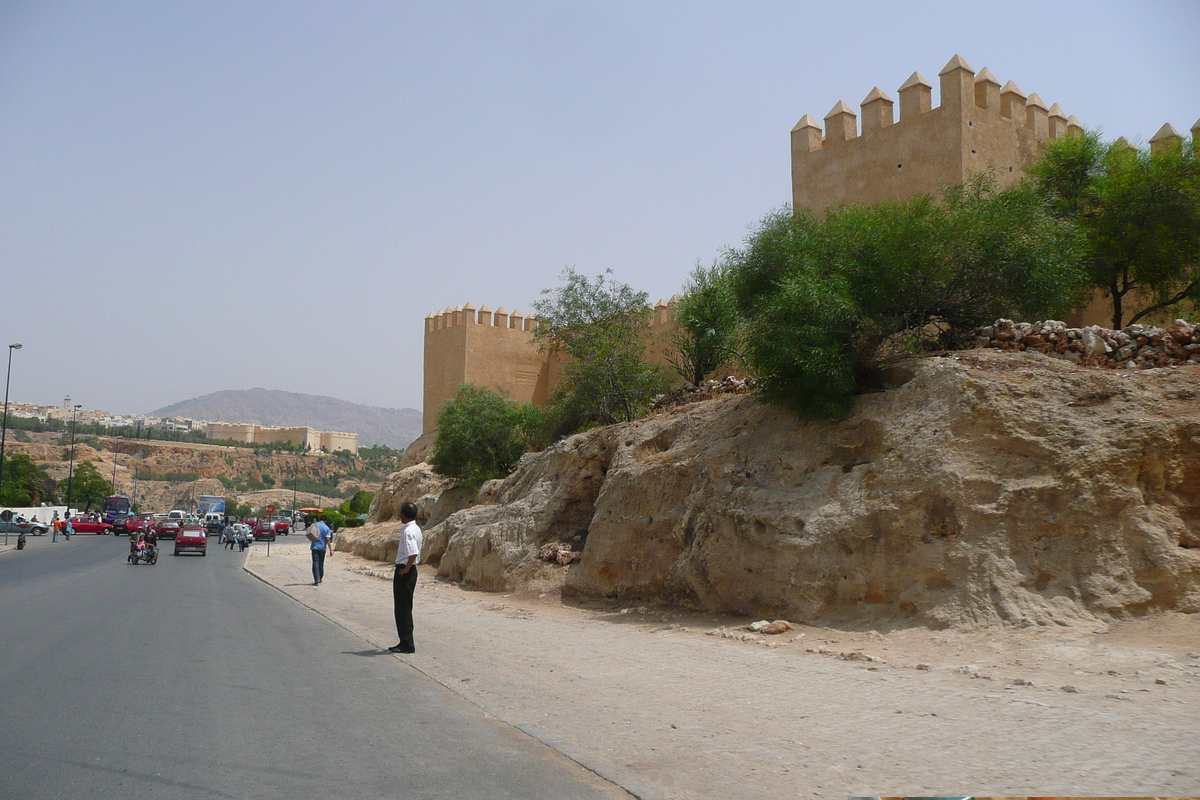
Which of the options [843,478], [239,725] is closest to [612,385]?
[843,478]

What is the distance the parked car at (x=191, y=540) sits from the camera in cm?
3450

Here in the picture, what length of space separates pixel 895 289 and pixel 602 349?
9.91 metres

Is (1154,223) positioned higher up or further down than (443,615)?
higher up

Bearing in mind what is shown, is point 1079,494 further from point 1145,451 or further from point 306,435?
point 306,435

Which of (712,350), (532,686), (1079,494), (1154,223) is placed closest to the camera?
(532,686)

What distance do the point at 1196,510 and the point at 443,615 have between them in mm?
9933

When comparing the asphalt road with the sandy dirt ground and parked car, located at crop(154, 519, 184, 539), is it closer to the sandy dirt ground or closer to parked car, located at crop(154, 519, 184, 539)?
the sandy dirt ground

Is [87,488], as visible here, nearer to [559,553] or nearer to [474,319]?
[474,319]

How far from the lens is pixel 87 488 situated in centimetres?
8256

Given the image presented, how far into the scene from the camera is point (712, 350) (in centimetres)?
1994

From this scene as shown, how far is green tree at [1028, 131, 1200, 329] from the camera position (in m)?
15.6

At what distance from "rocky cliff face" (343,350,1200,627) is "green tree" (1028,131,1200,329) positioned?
6878 millimetres


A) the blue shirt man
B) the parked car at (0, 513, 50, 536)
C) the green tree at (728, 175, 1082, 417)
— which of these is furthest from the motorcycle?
the parked car at (0, 513, 50, 536)

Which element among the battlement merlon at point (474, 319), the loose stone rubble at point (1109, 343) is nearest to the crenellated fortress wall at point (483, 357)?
the battlement merlon at point (474, 319)
